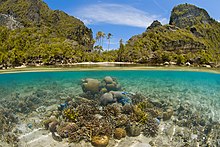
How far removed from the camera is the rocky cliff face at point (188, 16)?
393ft

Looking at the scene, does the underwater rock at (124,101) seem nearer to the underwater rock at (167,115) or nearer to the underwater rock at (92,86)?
the underwater rock at (167,115)

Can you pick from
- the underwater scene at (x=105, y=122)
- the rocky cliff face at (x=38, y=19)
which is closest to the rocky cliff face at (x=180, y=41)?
the rocky cliff face at (x=38, y=19)

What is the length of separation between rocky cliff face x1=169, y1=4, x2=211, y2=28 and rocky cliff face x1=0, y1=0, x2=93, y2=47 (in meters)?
56.9

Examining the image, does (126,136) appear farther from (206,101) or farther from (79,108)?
(206,101)

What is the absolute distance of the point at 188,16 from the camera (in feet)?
411

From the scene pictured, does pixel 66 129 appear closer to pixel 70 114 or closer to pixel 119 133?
pixel 70 114

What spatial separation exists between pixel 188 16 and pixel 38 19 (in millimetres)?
94128

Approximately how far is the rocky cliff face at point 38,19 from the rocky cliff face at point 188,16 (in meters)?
56.9

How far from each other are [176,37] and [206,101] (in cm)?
7982

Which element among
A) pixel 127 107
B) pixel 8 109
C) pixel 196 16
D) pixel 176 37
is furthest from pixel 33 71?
pixel 196 16

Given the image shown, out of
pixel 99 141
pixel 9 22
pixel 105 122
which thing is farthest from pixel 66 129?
pixel 9 22

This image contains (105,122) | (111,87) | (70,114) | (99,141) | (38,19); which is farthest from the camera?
(38,19)

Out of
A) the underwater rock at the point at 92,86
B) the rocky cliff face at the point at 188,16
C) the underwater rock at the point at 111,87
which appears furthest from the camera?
the rocky cliff face at the point at 188,16

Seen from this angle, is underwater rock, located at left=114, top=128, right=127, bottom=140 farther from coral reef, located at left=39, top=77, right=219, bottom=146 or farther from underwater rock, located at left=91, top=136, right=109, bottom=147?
underwater rock, located at left=91, top=136, right=109, bottom=147
